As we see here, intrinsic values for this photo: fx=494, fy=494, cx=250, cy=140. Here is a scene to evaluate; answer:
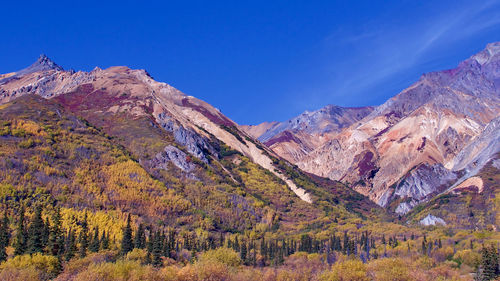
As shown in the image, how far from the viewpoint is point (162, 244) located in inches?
3996

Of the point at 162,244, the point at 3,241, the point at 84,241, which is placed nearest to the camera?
the point at 3,241

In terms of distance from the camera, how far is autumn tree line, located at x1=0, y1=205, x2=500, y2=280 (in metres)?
88.4

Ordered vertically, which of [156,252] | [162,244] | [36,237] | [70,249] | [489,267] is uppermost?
[36,237]

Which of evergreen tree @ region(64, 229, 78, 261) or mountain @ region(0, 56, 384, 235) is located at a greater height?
mountain @ region(0, 56, 384, 235)

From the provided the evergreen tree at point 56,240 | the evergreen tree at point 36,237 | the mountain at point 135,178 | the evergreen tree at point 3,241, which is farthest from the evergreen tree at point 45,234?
the mountain at point 135,178

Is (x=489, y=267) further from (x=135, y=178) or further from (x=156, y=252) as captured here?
(x=135, y=178)

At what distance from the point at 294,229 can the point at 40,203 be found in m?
77.0

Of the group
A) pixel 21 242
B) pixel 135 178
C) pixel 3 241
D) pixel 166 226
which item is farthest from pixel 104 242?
pixel 135 178

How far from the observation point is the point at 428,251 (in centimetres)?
13162

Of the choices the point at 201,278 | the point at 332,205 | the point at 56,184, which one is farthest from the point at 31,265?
the point at 332,205

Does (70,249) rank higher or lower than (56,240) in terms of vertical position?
lower

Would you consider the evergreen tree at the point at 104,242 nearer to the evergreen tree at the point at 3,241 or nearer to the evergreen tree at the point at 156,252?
the evergreen tree at the point at 156,252

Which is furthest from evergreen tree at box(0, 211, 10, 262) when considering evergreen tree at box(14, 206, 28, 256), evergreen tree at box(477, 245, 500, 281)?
evergreen tree at box(477, 245, 500, 281)

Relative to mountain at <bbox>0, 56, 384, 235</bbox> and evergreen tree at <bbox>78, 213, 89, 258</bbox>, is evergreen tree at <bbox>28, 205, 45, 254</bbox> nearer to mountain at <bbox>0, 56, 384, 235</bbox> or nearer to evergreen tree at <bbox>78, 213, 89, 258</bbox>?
evergreen tree at <bbox>78, 213, 89, 258</bbox>
